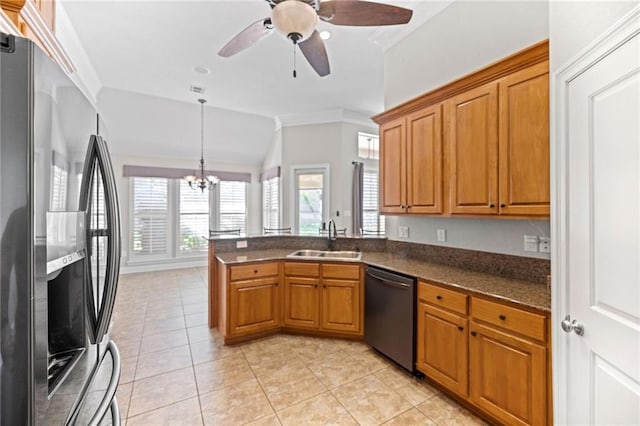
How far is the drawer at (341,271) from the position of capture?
3.00m

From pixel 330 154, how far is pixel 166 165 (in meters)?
3.81

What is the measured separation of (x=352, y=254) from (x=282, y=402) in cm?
177

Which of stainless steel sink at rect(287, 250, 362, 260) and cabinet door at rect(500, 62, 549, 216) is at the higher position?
cabinet door at rect(500, 62, 549, 216)

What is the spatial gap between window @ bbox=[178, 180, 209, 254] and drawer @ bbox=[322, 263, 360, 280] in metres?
4.93

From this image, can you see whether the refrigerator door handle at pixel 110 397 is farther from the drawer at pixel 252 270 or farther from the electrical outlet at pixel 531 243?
the electrical outlet at pixel 531 243

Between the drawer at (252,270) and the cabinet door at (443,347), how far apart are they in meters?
1.57

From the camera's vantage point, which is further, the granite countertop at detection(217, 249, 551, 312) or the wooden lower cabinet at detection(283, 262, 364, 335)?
the wooden lower cabinet at detection(283, 262, 364, 335)

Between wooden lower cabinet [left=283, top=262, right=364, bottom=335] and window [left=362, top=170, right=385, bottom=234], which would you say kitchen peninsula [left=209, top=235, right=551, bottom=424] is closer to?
wooden lower cabinet [left=283, top=262, right=364, bottom=335]

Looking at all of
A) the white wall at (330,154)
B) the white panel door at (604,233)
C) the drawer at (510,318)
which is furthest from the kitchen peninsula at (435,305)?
the white wall at (330,154)

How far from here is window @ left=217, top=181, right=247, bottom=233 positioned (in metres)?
7.42

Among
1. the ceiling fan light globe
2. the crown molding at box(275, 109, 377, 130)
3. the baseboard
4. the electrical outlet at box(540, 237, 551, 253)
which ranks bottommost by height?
the baseboard

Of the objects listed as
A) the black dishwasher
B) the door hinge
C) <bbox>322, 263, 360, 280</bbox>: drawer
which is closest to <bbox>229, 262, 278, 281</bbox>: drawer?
<bbox>322, 263, 360, 280</bbox>: drawer

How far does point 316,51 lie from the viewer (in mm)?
2457

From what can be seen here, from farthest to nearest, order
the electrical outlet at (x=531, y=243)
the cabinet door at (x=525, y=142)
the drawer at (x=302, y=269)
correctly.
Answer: the drawer at (x=302, y=269), the electrical outlet at (x=531, y=243), the cabinet door at (x=525, y=142)
